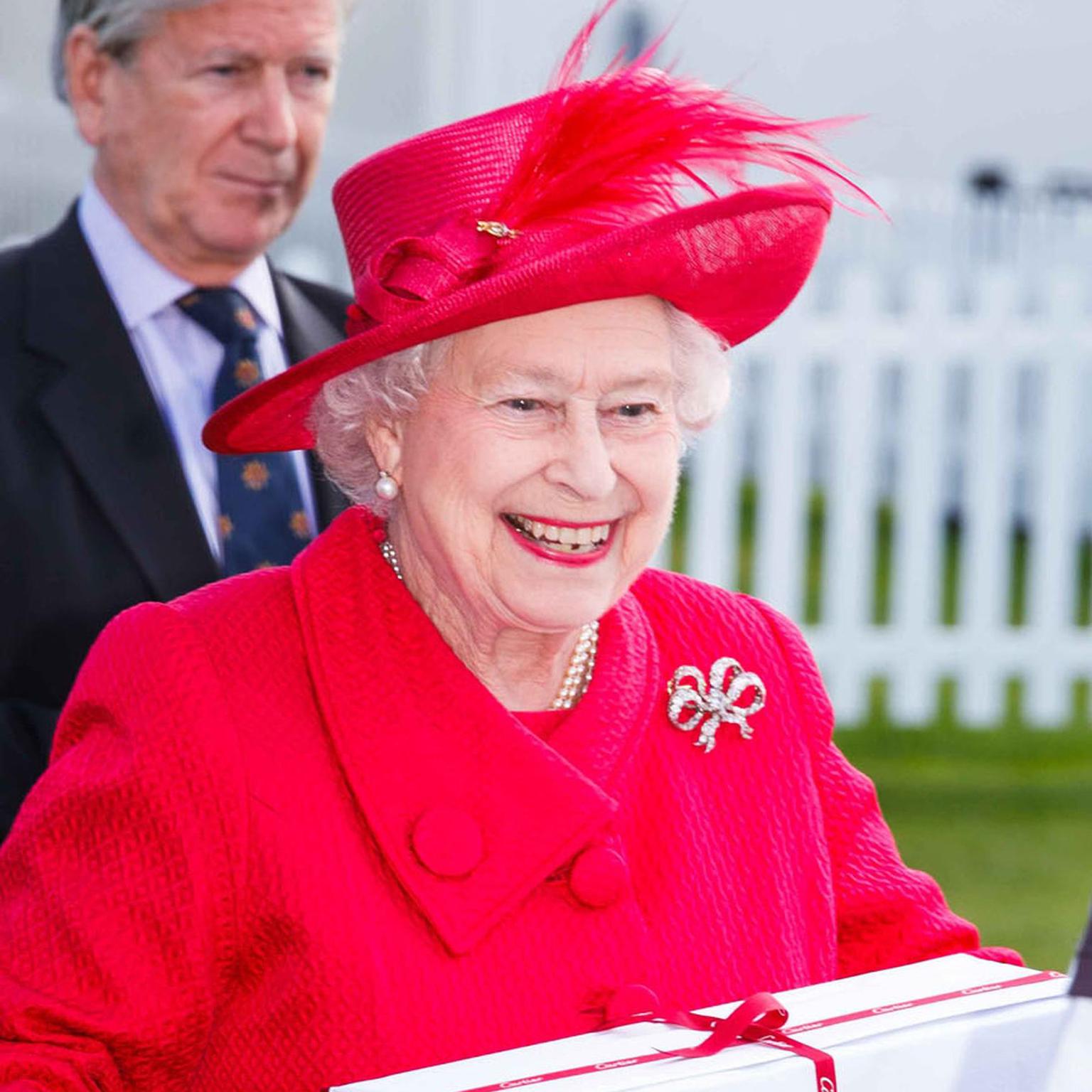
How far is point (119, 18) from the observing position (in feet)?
10.4

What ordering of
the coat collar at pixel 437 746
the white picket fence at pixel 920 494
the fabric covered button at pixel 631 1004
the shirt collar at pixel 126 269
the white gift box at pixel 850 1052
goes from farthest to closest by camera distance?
the white picket fence at pixel 920 494
the shirt collar at pixel 126 269
the coat collar at pixel 437 746
the fabric covered button at pixel 631 1004
the white gift box at pixel 850 1052

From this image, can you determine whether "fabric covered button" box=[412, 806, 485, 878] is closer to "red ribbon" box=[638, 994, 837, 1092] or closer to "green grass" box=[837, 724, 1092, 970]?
"red ribbon" box=[638, 994, 837, 1092]

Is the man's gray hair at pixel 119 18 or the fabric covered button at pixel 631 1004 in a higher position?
the man's gray hair at pixel 119 18

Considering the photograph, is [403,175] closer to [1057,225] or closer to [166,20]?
[166,20]

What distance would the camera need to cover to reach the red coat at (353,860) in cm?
212

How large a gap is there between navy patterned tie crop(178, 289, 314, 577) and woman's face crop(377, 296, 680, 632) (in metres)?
0.80

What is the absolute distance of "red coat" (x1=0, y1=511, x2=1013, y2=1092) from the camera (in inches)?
83.4

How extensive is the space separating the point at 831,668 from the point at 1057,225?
572 cm

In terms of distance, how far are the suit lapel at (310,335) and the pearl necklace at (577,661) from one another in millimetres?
804

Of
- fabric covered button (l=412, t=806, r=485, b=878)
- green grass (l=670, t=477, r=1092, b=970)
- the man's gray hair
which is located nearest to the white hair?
fabric covered button (l=412, t=806, r=485, b=878)

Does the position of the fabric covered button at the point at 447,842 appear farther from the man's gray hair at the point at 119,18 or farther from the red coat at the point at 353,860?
the man's gray hair at the point at 119,18

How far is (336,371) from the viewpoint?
2.34 metres

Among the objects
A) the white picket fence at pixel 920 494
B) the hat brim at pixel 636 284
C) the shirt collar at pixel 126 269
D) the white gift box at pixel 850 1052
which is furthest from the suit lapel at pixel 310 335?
the white picket fence at pixel 920 494

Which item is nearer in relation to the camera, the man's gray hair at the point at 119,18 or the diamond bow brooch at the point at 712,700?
the diamond bow brooch at the point at 712,700
